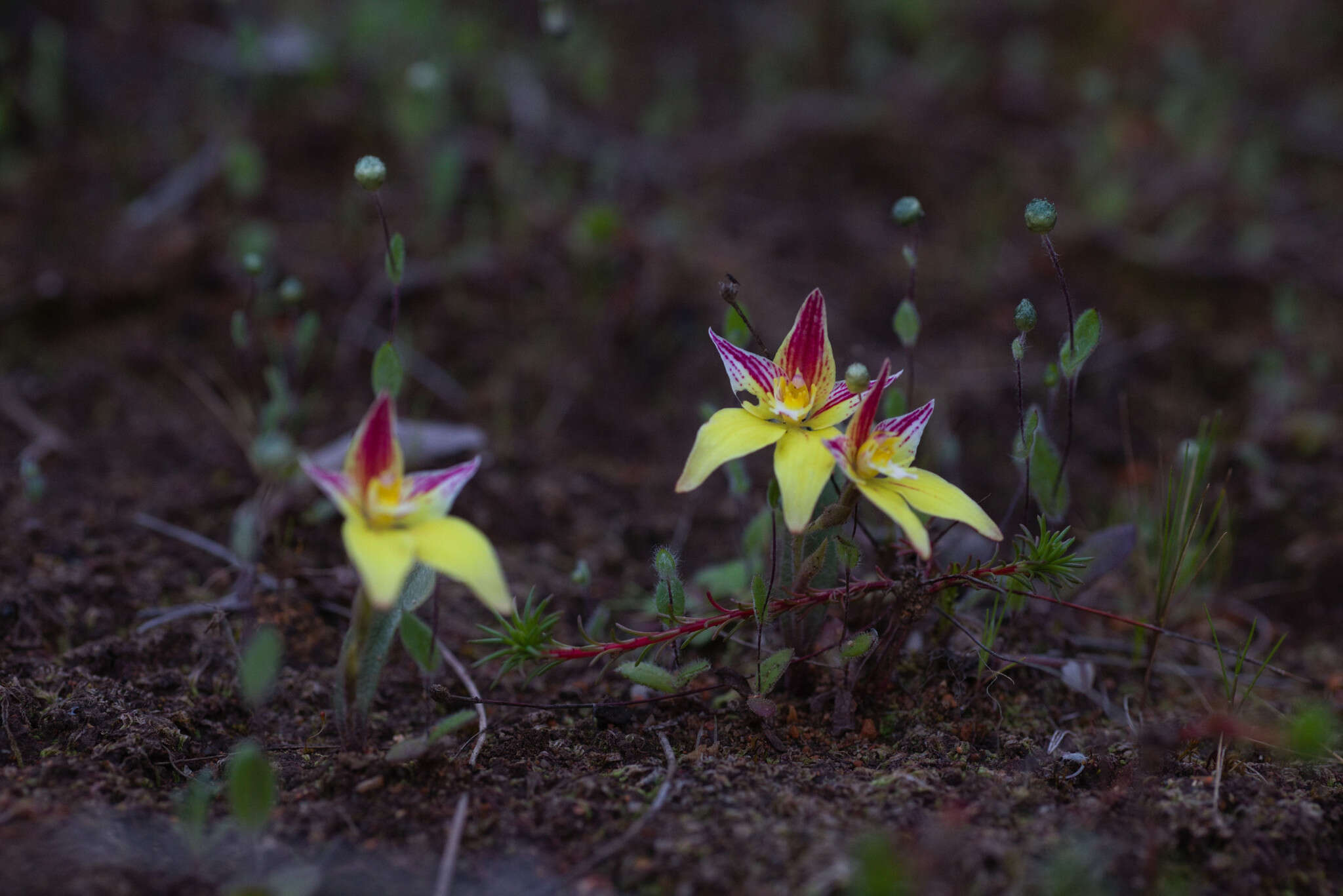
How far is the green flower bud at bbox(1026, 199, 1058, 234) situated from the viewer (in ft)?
6.07

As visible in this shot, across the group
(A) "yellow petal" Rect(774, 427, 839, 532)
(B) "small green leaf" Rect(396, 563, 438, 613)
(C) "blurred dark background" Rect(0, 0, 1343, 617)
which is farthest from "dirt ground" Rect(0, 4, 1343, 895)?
(A) "yellow petal" Rect(774, 427, 839, 532)

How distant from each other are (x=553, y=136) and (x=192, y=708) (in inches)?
131

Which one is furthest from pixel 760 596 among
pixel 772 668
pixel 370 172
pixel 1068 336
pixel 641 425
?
pixel 641 425

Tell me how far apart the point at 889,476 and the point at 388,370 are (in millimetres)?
990

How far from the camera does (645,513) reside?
3219 millimetres

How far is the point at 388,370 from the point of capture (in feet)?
6.60

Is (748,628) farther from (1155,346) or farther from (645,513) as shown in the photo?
(1155,346)

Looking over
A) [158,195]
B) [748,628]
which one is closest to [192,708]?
[748,628]

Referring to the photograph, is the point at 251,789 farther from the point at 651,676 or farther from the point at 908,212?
the point at 908,212

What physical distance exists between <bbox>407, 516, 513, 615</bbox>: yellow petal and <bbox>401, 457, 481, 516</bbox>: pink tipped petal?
3 centimetres

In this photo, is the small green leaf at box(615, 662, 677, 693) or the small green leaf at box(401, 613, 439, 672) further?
the small green leaf at box(615, 662, 677, 693)

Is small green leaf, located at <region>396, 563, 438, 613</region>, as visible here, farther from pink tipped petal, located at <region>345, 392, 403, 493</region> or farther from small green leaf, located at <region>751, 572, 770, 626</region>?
small green leaf, located at <region>751, 572, 770, 626</region>

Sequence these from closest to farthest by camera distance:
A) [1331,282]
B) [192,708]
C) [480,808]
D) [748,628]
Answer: [480,808] → [192,708] → [748,628] → [1331,282]

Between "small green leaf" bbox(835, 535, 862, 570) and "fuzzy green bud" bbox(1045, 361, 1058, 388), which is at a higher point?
"fuzzy green bud" bbox(1045, 361, 1058, 388)
